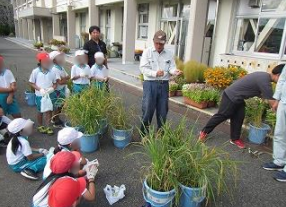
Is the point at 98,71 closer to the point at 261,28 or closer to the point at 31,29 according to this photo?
the point at 261,28

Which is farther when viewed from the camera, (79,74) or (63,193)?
(79,74)

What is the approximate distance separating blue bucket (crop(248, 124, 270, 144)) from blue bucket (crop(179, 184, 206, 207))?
2.32m

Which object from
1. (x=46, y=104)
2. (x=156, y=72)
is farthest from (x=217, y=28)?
(x=46, y=104)

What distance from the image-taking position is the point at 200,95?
580 cm

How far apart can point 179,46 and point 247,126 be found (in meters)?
7.83

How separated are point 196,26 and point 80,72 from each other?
5.67 m

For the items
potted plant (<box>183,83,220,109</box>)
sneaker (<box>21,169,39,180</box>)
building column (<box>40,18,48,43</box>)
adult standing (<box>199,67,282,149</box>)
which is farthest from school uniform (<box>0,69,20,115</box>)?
building column (<box>40,18,48,43</box>)

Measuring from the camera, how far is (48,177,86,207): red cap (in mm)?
1949

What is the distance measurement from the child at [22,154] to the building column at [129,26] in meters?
10.5

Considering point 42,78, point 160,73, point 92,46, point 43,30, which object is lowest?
point 42,78

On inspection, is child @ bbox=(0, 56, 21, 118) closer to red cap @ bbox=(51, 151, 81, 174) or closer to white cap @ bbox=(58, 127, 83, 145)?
white cap @ bbox=(58, 127, 83, 145)

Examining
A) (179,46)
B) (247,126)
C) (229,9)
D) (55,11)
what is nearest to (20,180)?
(247,126)

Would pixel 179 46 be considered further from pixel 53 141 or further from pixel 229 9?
pixel 53 141

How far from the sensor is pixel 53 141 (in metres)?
4.16
